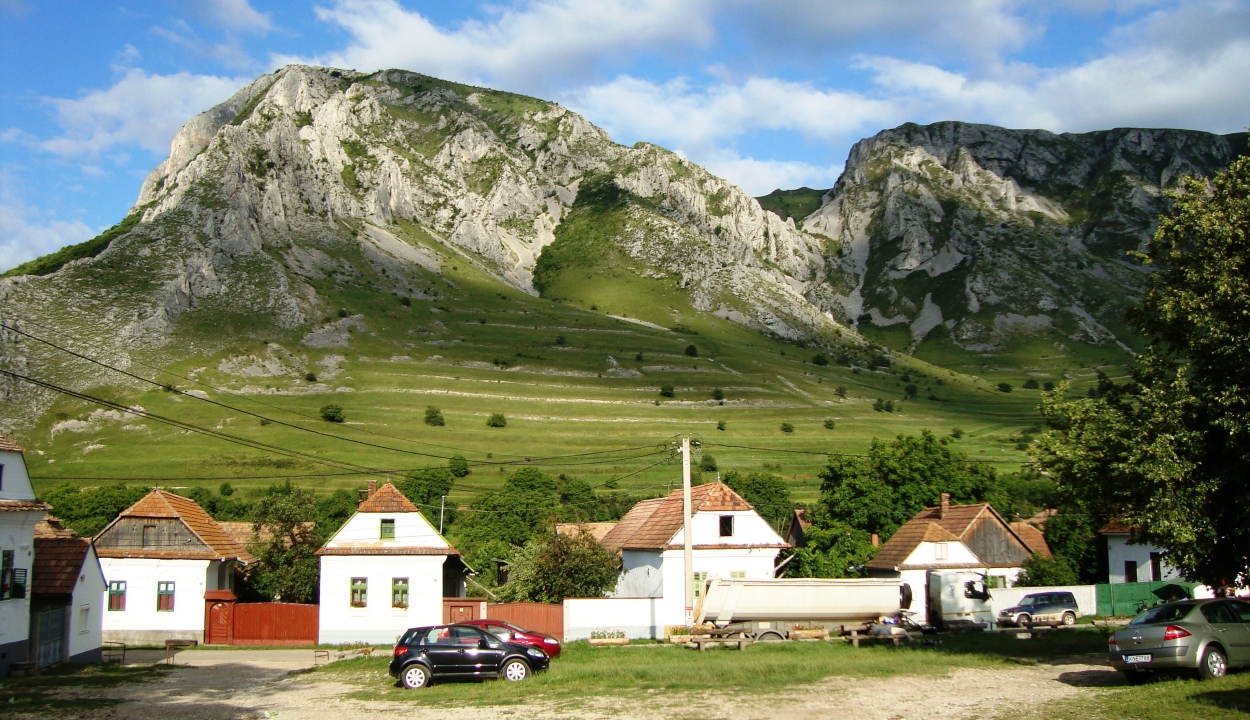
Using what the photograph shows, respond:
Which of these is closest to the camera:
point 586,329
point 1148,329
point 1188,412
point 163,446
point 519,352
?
point 1188,412

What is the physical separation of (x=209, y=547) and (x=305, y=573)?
17.1ft

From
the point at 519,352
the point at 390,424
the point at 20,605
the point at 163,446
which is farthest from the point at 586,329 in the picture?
the point at 20,605

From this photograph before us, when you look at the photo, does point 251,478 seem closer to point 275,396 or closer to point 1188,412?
point 275,396

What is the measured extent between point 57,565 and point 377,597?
13635 mm

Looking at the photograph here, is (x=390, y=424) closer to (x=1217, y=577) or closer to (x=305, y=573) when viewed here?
(x=305, y=573)

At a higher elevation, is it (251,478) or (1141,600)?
(251,478)

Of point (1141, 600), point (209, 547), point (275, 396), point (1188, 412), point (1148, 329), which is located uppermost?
point (275, 396)

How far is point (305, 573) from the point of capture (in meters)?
50.2

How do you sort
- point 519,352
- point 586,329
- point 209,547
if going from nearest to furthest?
point 209,547
point 519,352
point 586,329

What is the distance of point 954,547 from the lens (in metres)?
52.9

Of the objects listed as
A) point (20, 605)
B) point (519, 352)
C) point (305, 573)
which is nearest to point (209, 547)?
point (305, 573)

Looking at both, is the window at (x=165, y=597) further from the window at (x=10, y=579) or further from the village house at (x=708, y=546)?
the village house at (x=708, y=546)

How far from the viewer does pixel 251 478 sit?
104 m

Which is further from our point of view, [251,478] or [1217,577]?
[251,478]
